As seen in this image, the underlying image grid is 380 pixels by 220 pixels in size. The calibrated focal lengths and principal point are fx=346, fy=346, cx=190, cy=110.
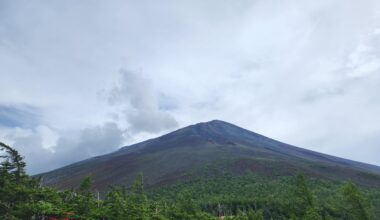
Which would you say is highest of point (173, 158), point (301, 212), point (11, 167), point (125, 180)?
point (173, 158)

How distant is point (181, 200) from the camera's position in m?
57.4

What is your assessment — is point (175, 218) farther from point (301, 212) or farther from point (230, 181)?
point (230, 181)

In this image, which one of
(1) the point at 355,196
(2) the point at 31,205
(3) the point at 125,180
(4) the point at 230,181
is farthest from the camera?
(3) the point at 125,180

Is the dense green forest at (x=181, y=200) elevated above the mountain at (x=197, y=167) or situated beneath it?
situated beneath

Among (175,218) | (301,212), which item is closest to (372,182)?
(301,212)

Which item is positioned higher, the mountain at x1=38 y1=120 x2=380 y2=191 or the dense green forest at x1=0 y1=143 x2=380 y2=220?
the mountain at x1=38 y1=120 x2=380 y2=191

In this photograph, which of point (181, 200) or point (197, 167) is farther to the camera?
point (197, 167)

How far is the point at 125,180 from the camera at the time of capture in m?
134

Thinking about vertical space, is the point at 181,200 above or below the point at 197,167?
below

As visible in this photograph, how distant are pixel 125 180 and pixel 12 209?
A: 116160 mm

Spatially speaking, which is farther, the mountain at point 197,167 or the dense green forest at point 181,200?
the mountain at point 197,167

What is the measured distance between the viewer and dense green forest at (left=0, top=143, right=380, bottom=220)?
20609 millimetres

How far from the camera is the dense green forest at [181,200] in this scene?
20609mm

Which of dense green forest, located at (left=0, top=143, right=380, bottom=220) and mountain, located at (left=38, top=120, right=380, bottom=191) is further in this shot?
mountain, located at (left=38, top=120, right=380, bottom=191)
